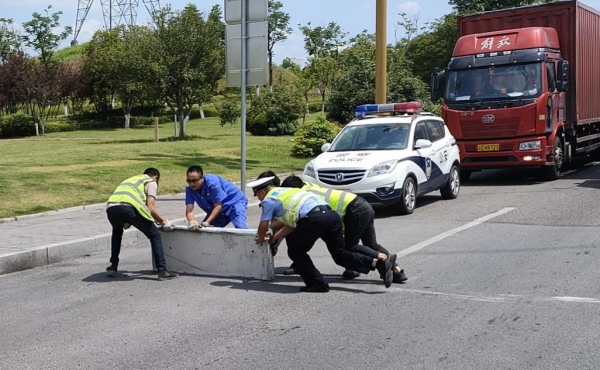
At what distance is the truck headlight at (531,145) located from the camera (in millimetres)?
16250

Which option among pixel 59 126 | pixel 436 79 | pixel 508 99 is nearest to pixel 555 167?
pixel 508 99

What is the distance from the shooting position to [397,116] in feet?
46.3

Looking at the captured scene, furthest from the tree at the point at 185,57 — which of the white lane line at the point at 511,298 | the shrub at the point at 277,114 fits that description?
the white lane line at the point at 511,298

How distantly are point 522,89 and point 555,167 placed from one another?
222 centimetres

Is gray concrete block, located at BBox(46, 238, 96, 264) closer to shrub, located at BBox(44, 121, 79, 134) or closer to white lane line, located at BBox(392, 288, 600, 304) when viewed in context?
white lane line, located at BBox(392, 288, 600, 304)

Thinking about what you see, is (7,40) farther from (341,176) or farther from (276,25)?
(341,176)

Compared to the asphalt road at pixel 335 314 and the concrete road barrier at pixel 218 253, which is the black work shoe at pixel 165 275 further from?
the concrete road barrier at pixel 218 253

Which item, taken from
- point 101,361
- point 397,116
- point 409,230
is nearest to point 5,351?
point 101,361

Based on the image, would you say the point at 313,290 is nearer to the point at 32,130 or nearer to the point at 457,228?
the point at 457,228

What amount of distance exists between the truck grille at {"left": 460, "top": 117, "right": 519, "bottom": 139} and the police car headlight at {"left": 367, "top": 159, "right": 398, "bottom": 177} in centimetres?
496

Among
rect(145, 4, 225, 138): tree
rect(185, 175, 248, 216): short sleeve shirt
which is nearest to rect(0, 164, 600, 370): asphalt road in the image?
rect(185, 175, 248, 216): short sleeve shirt

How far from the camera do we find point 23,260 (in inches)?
361

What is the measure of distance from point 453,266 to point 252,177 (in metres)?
10.1

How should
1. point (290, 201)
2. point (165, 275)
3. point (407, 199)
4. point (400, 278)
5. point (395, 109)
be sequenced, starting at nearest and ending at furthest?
point (290, 201) → point (400, 278) → point (165, 275) → point (407, 199) → point (395, 109)
